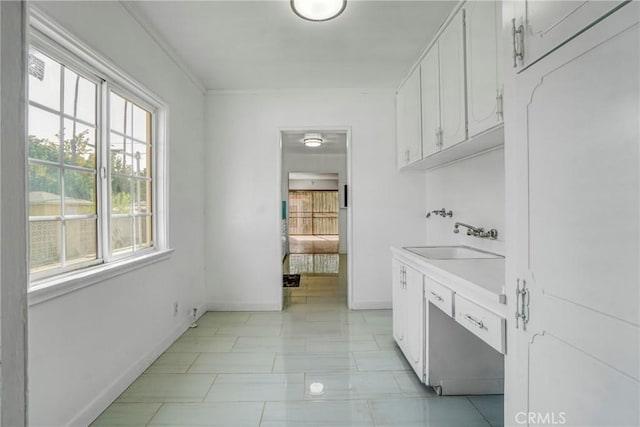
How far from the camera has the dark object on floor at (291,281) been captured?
17.1 feet

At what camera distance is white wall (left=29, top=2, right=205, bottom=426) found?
1.60m

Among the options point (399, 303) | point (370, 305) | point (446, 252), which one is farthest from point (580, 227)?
point (370, 305)

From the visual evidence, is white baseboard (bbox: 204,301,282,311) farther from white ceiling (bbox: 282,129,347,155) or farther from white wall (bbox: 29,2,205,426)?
white ceiling (bbox: 282,129,347,155)

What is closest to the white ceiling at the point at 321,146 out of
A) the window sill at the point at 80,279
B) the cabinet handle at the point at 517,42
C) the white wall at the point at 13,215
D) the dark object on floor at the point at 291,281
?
the dark object on floor at the point at 291,281

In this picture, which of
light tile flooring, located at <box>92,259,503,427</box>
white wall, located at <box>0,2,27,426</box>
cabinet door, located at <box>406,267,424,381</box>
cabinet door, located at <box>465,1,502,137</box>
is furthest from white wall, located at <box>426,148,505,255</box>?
white wall, located at <box>0,2,27,426</box>

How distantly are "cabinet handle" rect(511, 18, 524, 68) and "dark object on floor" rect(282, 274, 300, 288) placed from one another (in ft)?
14.8

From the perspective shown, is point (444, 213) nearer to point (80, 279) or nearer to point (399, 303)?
point (399, 303)

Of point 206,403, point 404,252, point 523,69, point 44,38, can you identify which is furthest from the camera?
point 404,252

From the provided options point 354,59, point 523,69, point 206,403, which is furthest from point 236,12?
point 206,403

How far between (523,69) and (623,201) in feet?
1.77

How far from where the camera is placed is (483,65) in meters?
1.93

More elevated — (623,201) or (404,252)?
(623,201)

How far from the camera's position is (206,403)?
2076 mm

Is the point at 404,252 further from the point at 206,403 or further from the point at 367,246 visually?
the point at 206,403
